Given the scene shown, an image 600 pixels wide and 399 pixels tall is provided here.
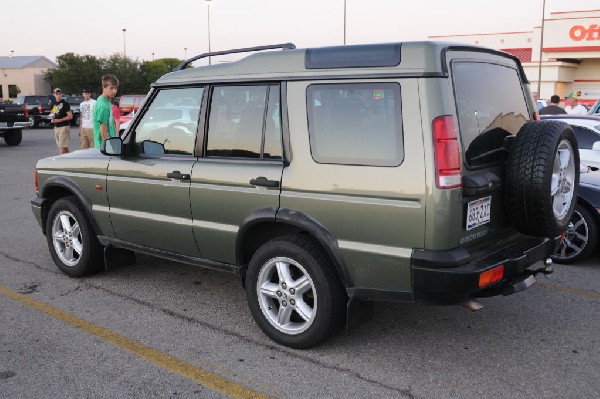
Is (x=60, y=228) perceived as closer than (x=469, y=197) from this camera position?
No

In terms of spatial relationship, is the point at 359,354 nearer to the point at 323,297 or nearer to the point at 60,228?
the point at 323,297

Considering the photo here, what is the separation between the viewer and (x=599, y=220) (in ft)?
18.3

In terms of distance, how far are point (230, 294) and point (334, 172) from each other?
1859mm

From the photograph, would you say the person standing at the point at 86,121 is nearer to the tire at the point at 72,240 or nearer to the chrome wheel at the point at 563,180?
the tire at the point at 72,240

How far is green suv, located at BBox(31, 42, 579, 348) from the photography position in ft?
10.6

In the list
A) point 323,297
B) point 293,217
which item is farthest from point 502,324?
point 293,217

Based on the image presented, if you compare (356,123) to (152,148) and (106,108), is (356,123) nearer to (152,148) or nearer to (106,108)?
(152,148)

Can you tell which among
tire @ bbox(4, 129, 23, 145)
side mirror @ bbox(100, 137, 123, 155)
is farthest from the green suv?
tire @ bbox(4, 129, 23, 145)

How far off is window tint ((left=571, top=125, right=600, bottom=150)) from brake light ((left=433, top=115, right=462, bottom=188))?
16.8ft

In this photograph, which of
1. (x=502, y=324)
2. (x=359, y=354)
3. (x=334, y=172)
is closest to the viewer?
(x=334, y=172)

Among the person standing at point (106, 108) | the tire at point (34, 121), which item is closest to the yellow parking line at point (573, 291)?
the person standing at point (106, 108)

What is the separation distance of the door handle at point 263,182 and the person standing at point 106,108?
4.95m

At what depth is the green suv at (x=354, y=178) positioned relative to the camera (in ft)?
10.6

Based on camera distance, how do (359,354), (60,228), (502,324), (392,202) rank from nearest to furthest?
(392,202)
(359,354)
(502,324)
(60,228)
